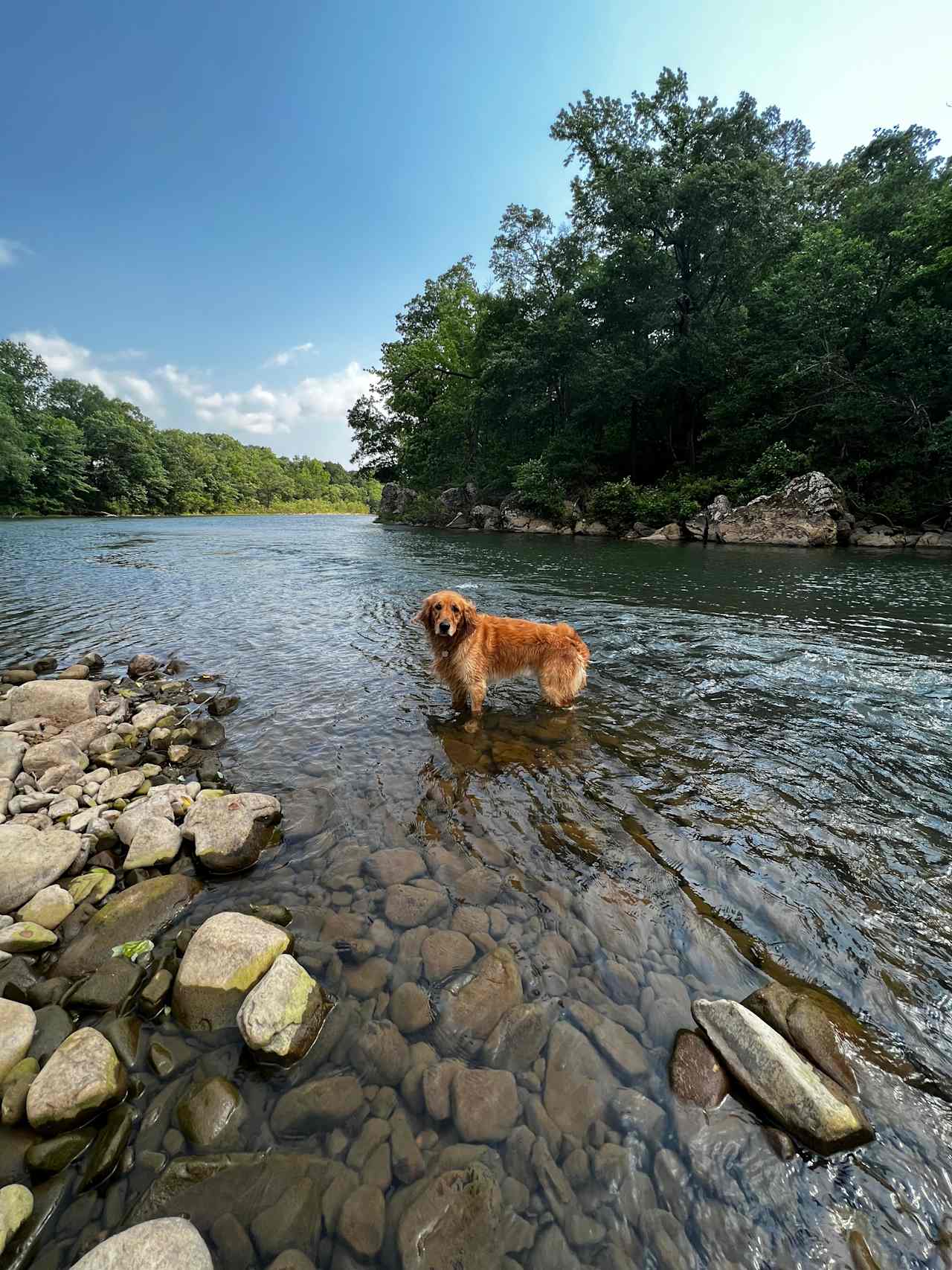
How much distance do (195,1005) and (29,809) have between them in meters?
2.67

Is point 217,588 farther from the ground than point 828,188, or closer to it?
closer to it

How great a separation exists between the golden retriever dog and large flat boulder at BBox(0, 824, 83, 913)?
3769 mm

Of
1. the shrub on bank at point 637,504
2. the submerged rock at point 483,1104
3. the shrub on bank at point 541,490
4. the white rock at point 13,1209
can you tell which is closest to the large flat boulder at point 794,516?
the shrub on bank at point 637,504

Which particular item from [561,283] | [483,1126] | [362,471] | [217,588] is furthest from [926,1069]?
[362,471]

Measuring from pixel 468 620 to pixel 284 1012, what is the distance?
4.19 metres

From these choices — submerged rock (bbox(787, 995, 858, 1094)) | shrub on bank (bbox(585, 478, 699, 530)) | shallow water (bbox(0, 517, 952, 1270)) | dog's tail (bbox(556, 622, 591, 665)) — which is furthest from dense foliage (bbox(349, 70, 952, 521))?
submerged rock (bbox(787, 995, 858, 1094))

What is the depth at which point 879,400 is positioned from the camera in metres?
22.5

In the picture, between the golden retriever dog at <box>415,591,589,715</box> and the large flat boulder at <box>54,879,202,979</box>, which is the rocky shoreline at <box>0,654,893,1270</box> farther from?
the golden retriever dog at <box>415,591,589,715</box>

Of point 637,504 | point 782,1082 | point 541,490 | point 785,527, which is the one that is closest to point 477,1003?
point 782,1082

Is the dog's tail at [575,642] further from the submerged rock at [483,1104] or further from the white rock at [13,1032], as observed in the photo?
the white rock at [13,1032]

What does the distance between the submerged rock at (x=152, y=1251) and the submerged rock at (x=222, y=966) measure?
0.84 m

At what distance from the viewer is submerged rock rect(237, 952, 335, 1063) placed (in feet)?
7.62

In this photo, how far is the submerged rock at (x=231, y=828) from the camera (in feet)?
11.6

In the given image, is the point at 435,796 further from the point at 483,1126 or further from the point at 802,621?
the point at 802,621
